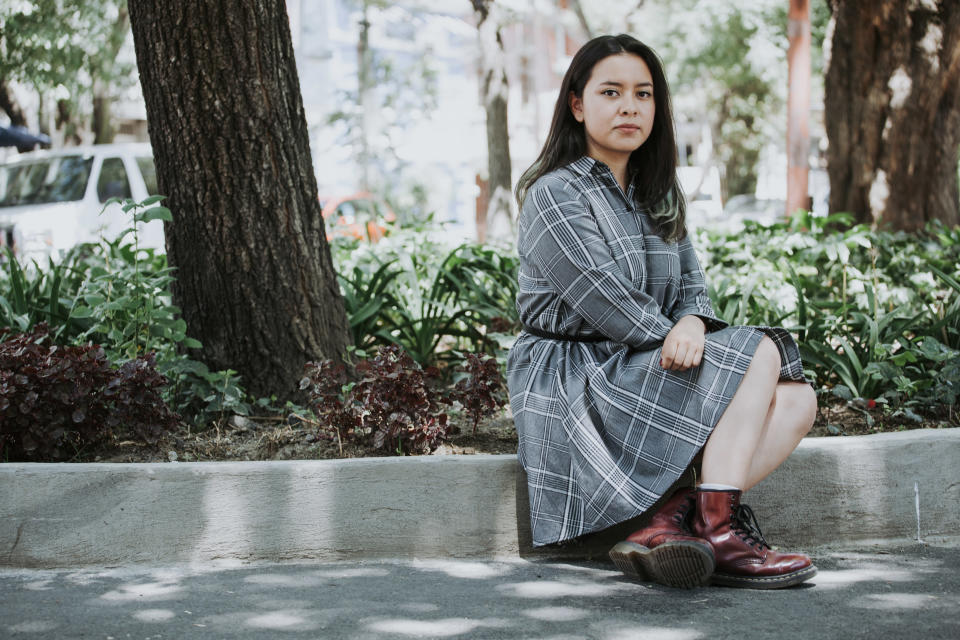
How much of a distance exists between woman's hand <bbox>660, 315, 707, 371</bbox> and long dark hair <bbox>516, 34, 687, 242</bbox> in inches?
17.7

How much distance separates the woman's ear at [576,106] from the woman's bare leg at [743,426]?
0.93m

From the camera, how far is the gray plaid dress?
2.91m

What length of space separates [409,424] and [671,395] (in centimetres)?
90

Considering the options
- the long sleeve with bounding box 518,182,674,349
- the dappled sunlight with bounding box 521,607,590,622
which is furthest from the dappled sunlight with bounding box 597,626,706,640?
the long sleeve with bounding box 518,182,674,349

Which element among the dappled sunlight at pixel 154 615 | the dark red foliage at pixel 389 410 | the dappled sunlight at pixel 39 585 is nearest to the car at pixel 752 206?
the dark red foliage at pixel 389 410

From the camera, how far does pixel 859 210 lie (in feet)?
24.2

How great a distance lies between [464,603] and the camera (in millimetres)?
2717

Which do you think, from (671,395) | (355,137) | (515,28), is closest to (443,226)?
(671,395)

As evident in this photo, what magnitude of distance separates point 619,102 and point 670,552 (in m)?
1.36

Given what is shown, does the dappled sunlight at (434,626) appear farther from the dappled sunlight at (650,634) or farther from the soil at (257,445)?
the soil at (257,445)

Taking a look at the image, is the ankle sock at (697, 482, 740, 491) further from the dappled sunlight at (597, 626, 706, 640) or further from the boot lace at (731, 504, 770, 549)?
the dappled sunlight at (597, 626, 706, 640)

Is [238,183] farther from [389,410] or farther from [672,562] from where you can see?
[672,562]

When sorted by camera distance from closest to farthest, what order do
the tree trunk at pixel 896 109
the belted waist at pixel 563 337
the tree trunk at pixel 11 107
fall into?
the belted waist at pixel 563 337 → the tree trunk at pixel 896 109 → the tree trunk at pixel 11 107

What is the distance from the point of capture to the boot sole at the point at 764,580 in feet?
9.12
